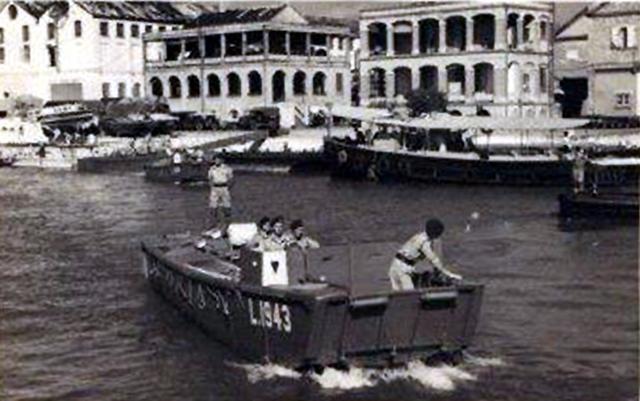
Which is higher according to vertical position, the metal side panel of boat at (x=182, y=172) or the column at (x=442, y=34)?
the column at (x=442, y=34)

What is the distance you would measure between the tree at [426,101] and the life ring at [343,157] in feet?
53.1

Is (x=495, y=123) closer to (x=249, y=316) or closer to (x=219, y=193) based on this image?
(x=219, y=193)

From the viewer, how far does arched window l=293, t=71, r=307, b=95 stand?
264ft

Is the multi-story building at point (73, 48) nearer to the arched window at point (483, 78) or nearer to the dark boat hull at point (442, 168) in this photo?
the arched window at point (483, 78)

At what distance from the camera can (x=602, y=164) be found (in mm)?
40312

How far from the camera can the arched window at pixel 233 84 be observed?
81.0 m

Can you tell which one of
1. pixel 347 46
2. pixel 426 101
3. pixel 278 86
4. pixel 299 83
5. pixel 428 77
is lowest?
pixel 426 101

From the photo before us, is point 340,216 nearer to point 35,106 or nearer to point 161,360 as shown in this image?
point 161,360

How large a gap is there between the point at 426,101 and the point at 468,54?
5690mm

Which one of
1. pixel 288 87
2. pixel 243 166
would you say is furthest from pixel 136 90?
pixel 243 166

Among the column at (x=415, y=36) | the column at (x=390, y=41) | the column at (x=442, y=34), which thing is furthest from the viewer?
the column at (x=390, y=41)

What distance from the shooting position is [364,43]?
78438 millimetres

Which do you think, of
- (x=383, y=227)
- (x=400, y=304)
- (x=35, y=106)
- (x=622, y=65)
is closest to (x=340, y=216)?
(x=383, y=227)

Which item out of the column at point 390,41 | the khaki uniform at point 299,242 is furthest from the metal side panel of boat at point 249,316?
the column at point 390,41
